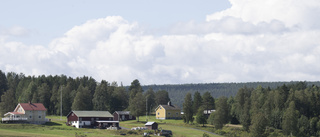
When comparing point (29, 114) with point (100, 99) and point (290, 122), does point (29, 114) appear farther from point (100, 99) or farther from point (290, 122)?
point (290, 122)

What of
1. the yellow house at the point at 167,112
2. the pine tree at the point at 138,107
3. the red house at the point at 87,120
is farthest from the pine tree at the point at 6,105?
the yellow house at the point at 167,112

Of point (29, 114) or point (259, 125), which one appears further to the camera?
point (29, 114)

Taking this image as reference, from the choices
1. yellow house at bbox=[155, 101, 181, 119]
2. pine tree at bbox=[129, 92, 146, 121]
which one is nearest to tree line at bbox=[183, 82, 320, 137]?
pine tree at bbox=[129, 92, 146, 121]

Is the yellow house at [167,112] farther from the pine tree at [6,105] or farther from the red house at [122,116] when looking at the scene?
the pine tree at [6,105]

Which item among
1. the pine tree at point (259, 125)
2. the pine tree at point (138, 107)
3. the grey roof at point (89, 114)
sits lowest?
the pine tree at point (259, 125)

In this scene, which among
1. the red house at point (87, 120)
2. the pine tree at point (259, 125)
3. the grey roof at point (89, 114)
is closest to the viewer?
the pine tree at point (259, 125)

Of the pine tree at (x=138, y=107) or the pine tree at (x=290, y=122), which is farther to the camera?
the pine tree at (x=138, y=107)

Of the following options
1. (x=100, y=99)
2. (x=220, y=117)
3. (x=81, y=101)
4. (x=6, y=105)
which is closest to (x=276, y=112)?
(x=220, y=117)

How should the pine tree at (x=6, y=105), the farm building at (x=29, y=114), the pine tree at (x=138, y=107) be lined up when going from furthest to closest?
1. the pine tree at (x=138, y=107)
2. the pine tree at (x=6, y=105)
3. the farm building at (x=29, y=114)

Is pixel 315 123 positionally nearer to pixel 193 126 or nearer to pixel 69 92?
pixel 193 126

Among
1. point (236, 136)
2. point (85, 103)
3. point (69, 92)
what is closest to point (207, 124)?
A: point (236, 136)

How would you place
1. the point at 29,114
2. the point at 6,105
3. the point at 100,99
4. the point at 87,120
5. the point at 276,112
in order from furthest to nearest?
the point at 100,99 < the point at 6,105 < the point at 87,120 < the point at 29,114 < the point at 276,112

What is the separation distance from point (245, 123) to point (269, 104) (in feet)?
43.3

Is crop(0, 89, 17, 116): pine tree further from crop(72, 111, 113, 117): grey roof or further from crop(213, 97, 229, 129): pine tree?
crop(213, 97, 229, 129): pine tree
